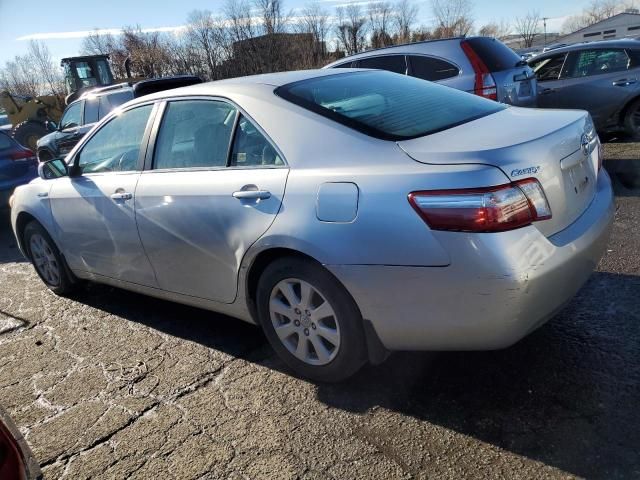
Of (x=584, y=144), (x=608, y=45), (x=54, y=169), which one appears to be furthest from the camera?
(x=608, y=45)

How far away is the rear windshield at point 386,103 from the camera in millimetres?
2738

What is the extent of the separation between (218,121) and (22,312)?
103 inches

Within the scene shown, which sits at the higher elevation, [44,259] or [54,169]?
[54,169]

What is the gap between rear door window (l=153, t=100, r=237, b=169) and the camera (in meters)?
3.15

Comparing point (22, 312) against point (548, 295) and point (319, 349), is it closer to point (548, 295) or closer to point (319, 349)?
point (319, 349)

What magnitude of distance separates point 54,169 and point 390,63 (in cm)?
467

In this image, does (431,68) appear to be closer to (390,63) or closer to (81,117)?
(390,63)

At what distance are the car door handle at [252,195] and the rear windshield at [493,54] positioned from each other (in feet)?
15.5

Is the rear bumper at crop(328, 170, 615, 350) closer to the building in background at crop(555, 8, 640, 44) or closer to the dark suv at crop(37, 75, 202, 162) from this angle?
the dark suv at crop(37, 75, 202, 162)

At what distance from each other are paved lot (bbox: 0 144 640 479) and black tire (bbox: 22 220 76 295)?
0.82 m

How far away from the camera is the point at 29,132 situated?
16078 millimetres

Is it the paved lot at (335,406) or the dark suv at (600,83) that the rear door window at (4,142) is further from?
the dark suv at (600,83)

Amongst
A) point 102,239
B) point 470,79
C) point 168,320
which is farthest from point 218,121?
point 470,79

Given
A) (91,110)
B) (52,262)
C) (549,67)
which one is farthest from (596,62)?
(91,110)
